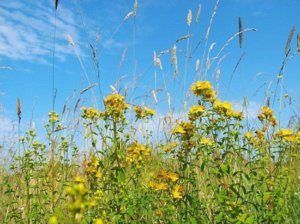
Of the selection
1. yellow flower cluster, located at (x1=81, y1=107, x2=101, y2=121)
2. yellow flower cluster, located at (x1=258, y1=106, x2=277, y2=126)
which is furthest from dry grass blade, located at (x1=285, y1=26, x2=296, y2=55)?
yellow flower cluster, located at (x1=81, y1=107, x2=101, y2=121)

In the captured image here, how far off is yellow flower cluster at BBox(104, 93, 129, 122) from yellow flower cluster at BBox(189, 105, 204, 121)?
42 centimetres

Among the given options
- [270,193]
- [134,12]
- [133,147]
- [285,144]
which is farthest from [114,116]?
[134,12]

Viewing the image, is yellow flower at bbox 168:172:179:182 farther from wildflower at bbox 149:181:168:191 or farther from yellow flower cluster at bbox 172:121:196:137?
yellow flower cluster at bbox 172:121:196:137

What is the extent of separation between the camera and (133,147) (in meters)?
2.95

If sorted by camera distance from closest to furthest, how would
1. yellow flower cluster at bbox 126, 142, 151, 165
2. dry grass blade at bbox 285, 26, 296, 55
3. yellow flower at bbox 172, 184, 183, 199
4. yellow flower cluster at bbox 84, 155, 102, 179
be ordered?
yellow flower at bbox 172, 184, 183, 199 → yellow flower cluster at bbox 84, 155, 102, 179 → yellow flower cluster at bbox 126, 142, 151, 165 → dry grass blade at bbox 285, 26, 296, 55

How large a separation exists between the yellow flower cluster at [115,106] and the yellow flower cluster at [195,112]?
42cm

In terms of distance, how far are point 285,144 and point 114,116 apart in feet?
4.27

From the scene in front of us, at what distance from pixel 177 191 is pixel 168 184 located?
9 centimetres

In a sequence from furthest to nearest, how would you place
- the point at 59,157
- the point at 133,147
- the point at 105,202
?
the point at 59,157, the point at 133,147, the point at 105,202

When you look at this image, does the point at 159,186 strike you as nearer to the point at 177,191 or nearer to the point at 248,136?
the point at 177,191

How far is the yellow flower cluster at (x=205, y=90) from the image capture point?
255 cm

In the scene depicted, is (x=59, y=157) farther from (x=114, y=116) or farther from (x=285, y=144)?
(x=285, y=144)

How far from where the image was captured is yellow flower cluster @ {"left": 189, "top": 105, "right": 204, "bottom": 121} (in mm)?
2471

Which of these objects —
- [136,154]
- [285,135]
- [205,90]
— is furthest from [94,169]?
[285,135]
